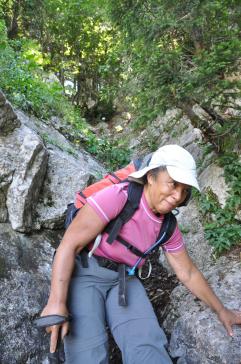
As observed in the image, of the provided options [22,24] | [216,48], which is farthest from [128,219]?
[22,24]

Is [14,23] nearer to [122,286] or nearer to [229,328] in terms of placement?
[122,286]

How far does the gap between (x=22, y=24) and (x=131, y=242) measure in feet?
40.7

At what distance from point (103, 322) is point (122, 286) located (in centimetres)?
30

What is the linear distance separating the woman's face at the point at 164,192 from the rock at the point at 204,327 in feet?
5.23

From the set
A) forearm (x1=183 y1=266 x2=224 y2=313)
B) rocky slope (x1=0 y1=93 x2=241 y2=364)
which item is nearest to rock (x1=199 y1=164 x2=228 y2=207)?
rocky slope (x1=0 y1=93 x2=241 y2=364)

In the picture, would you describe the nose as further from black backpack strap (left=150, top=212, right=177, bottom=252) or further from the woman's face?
black backpack strap (left=150, top=212, right=177, bottom=252)

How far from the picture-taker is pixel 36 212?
15.6ft

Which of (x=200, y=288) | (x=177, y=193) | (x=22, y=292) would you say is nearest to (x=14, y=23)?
(x=22, y=292)

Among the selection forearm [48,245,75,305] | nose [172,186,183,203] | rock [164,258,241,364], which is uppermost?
nose [172,186,183,203]

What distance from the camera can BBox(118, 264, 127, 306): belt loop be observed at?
9.07 ft

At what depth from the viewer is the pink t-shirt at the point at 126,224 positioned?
2.48 meters

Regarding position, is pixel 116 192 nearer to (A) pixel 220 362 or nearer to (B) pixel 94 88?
(A) pixel 220 362

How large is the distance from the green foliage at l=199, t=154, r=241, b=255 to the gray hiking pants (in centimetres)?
223

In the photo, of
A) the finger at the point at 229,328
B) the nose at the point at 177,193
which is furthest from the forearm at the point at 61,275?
the finger at the point at 229,328
